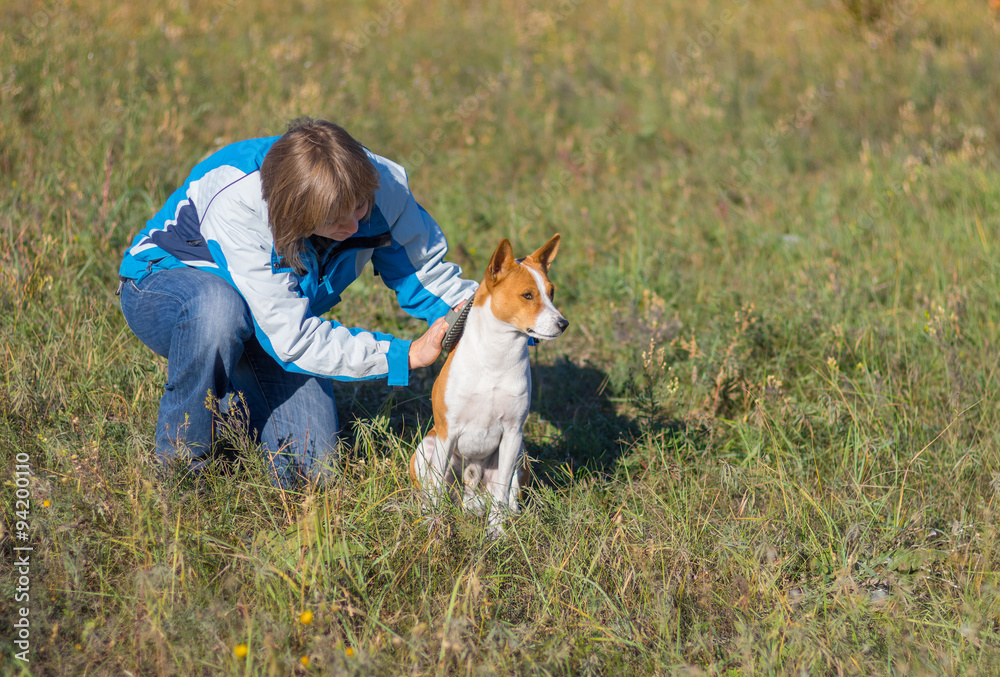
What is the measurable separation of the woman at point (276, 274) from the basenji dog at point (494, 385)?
185mm

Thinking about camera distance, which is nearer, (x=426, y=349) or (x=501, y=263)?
(x=501, y=263)

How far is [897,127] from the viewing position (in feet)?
22.9

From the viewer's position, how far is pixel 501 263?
292 centimetres

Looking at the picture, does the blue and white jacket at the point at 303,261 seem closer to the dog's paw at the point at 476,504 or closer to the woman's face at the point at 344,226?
the woman's face at the point at 344,226

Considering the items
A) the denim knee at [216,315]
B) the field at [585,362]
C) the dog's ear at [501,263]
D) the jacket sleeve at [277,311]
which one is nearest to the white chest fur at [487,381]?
the dog's ear at [501,263]

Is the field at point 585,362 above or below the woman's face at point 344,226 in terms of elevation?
below

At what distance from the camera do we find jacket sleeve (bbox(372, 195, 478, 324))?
3386 millimetres

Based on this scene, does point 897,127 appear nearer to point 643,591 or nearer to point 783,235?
point 783,235

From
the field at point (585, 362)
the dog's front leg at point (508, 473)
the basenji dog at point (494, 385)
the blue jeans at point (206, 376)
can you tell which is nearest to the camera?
the field at point (585, 362)

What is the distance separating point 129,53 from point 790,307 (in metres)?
5.84

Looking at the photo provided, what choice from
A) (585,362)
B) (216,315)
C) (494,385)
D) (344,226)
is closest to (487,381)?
(494,385)

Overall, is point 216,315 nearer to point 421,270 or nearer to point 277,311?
point 277,311

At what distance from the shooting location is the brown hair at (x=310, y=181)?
9.00 feet

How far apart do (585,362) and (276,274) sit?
2238 millimetres
